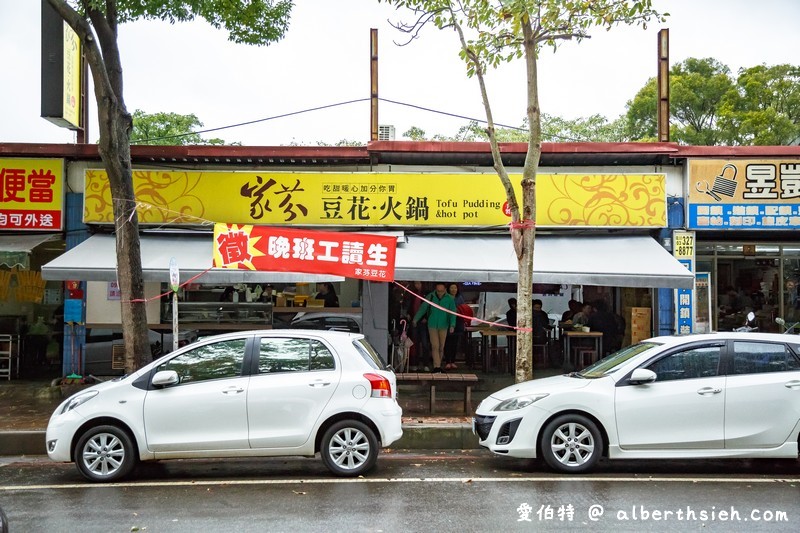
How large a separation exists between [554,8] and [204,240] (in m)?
7.63

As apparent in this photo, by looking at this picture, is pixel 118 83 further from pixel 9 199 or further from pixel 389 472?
pixel 389 472

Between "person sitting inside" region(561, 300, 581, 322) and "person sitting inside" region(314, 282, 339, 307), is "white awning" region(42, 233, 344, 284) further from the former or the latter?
"person sitting inside" region(561, 300, 581, 322)

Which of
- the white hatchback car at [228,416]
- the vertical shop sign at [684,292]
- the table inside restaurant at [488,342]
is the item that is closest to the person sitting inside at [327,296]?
the table inside restaurant at [488,342]

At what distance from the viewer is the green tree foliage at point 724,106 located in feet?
106

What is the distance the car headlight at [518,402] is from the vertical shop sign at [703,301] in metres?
7.87

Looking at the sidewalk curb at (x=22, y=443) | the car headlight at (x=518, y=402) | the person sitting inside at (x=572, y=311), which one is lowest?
the sidewalk curb at (x=22, y=443)

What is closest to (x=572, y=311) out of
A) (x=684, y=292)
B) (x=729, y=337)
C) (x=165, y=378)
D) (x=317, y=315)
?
(x=684, y=292)

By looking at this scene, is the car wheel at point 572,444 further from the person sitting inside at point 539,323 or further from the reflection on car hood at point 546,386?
the person sitting inside at point 539,323

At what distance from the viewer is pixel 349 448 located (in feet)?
25.1

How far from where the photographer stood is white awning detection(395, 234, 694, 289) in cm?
1227

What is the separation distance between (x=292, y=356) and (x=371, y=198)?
6.34 m

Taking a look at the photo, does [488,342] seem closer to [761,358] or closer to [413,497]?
[761,358]

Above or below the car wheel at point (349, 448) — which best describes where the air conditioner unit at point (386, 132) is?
above

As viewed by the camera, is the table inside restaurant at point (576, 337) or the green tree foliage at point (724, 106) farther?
the green tree foliage at point (724, 106)
